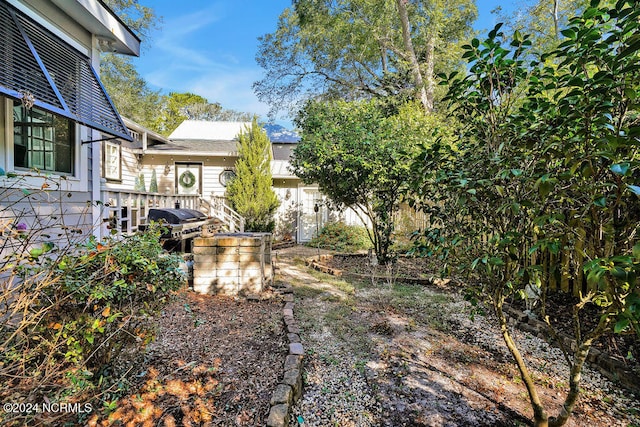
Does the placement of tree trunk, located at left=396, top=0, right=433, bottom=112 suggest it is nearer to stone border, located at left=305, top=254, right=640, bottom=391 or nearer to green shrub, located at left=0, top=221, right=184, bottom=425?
stone border, located at left=305, top=254, right=640, bottom=391

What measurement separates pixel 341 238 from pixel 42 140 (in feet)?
26.8

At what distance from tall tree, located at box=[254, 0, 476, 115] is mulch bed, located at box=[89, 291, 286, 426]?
10.6 metres

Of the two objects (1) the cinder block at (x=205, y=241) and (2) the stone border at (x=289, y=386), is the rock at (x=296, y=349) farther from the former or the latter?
(1) the cinder block at (x=205, y=241)

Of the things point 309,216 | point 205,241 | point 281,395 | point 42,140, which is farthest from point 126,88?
point 281,395

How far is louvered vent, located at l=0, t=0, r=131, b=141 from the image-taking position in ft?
9.75

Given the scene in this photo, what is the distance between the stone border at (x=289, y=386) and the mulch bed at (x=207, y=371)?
0.10 meters

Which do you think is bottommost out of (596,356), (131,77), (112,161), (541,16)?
(596,356)

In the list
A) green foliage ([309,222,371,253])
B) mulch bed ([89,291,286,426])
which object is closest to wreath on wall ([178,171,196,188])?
green foliage ([309,222,371,253])

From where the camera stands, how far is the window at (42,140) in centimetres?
347

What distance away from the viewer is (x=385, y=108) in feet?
32.8

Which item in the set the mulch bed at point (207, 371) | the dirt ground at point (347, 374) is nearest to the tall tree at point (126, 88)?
the mulch bed at point (207, 371)

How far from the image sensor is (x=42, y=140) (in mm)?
3756

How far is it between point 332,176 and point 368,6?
893 cm

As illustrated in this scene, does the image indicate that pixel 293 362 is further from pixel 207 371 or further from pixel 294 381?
pixel 207 371
